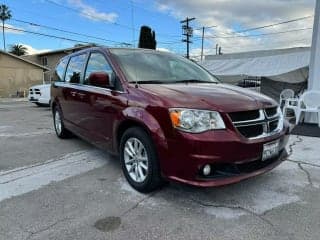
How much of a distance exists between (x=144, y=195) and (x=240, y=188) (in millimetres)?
1158

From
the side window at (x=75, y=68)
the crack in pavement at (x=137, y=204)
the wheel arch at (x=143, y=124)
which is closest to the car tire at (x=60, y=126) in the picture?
the side window at (x=75, y=68)

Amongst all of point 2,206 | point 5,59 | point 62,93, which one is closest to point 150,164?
point 2,206

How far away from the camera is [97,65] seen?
486 centimetres

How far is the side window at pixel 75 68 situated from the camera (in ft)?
18.0

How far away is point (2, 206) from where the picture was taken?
11.6 feet

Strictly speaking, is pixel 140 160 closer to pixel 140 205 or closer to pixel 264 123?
pixel 140 205

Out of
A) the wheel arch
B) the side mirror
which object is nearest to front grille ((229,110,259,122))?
the wheel arch

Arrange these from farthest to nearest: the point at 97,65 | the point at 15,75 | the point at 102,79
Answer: the point at 15,75 < the point at 97,65 < the point at 102,79

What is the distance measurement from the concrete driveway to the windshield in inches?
54.0

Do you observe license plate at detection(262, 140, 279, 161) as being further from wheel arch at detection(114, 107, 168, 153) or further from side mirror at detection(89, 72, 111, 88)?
side mirror at detection(89, 72, 111, 88)

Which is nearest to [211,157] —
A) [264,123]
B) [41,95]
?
[264,123]

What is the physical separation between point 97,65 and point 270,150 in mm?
2706

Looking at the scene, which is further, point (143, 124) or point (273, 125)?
point (273, 125)

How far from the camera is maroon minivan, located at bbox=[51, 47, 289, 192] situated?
3227 mm
